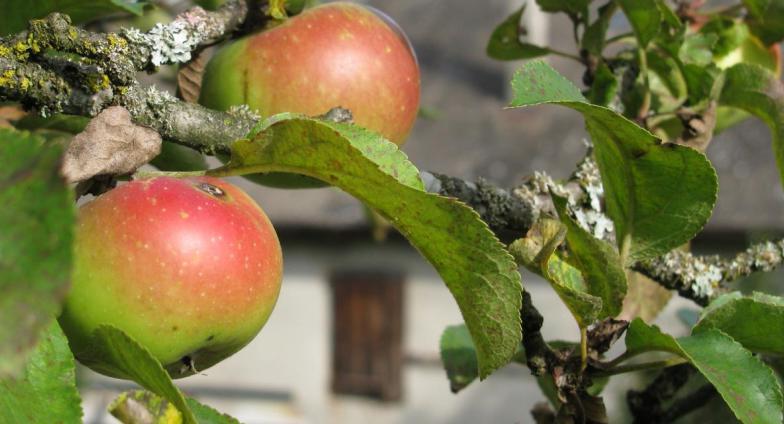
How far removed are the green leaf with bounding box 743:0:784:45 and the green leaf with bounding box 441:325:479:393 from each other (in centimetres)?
47

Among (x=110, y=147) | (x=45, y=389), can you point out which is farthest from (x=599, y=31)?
(x=45, y=389)

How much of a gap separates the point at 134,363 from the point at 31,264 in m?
0.19

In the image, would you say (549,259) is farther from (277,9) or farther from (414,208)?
(277,9)

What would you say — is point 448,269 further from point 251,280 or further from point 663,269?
point 663,269

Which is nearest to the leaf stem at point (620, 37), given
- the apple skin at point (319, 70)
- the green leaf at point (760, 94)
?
the green leaf at point (760, 94)

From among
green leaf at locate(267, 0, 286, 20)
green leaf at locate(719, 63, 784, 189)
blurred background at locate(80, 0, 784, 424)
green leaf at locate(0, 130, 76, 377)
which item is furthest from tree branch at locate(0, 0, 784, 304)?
blurred background at locate(80, 0, 784, 424)

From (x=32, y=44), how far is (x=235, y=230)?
0.58 ft

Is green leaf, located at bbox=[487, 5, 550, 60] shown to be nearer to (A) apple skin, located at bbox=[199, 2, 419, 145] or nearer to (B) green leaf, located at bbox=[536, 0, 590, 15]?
(B) green leaf, located at bbox=[536, 0, 590, 15]

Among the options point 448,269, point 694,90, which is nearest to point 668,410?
point 694,90

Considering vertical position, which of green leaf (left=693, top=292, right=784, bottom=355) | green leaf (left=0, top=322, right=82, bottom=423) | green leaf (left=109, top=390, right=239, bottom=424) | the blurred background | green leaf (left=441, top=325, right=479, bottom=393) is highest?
green leaf (left=0, top=322, right=82, bottom=423)

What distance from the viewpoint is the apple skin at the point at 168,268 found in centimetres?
58

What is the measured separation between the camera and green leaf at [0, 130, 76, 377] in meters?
0.38

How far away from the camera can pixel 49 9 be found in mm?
761

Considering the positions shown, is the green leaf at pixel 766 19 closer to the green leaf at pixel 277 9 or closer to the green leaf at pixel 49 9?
the green leaf at pixel 277 9
